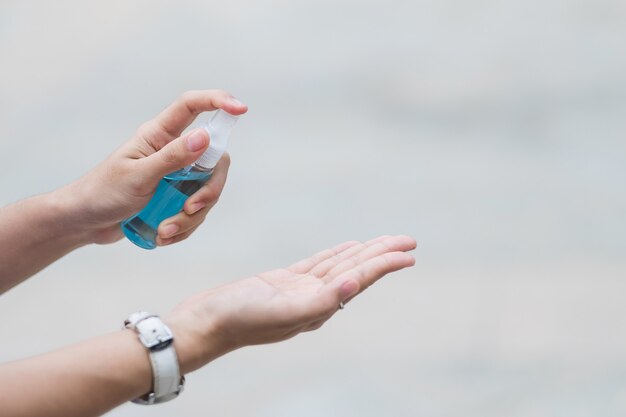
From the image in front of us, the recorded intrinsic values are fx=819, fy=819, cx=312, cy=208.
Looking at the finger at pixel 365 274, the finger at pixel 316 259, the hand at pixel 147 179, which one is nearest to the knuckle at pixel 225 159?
the hand at pixel 147 179

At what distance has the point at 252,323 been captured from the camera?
1225 millimetres

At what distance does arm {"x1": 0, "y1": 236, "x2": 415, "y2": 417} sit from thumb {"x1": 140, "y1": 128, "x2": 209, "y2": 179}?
29cm

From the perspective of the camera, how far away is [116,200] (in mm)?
1664

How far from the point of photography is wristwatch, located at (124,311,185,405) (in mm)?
1170

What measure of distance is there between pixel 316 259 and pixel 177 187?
357 mm

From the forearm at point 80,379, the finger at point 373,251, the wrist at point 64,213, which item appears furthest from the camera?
the wrist at point 64,213

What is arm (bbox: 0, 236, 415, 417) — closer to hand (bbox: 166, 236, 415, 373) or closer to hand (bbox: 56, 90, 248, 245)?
hand (bbox: 166, 236, 415, 373)

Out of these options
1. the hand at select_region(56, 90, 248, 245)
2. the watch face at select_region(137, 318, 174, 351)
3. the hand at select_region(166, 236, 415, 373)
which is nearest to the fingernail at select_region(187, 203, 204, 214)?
the hand at select_region(56, 90, 248, 245)

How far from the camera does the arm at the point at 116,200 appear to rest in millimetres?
1563

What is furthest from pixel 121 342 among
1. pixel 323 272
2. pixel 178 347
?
pixel 323 272

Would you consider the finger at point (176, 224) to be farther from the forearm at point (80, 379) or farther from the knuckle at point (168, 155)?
the forearm at point (80, 379)

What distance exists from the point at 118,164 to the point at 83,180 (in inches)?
5.1

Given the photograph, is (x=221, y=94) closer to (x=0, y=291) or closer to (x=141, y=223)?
(x=141, y=223)

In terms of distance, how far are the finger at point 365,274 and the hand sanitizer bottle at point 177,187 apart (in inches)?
16.7
